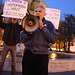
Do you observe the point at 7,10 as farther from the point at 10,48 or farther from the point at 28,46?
the point at 28,46

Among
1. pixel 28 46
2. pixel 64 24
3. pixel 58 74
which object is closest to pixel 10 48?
pixel 28 46

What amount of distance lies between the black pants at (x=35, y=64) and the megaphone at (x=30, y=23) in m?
0.46

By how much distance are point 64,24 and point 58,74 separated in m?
27.5

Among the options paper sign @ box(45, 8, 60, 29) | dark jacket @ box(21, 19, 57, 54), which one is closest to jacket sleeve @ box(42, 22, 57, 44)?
dark jacket @ box(21, 19, 57, 54)

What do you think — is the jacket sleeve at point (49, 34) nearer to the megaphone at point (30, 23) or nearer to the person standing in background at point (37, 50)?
the person standing in background at point (37, 50)

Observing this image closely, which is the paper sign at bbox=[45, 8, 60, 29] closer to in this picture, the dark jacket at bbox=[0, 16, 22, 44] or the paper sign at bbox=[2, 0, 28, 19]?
the paper sign at bbox=[2, 0, 28, 19]

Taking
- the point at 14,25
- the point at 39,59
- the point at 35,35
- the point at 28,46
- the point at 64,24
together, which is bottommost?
the point at 39,59

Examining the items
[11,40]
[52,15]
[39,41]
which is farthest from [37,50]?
[52,15]

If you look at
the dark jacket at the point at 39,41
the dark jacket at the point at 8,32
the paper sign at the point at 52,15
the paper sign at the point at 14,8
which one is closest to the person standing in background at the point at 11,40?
the dark jacket at the point at 8,32

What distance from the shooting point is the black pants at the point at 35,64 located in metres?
→ 1.90

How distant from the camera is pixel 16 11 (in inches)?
168

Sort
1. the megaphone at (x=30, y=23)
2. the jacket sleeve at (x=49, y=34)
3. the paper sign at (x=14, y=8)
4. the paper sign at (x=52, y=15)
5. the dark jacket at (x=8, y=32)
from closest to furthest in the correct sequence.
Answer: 1. the megaphone at (x=30, y=23)
2. the jacket sleeve at (x=49, y=34)
3. the dark jacket at (x=8, y=32)
4. the paper sign at (x=14, y=8)
5. the paper sign at (x=52, y=15)

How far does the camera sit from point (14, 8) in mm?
4285

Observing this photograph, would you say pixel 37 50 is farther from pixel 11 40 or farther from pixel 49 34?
pixel 11 40
